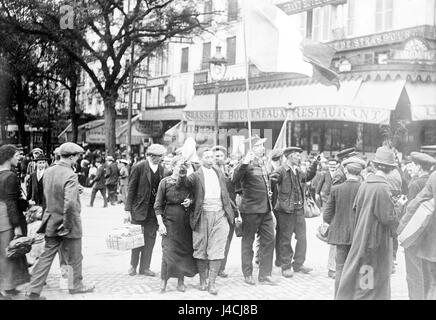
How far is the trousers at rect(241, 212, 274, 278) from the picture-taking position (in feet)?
21.8

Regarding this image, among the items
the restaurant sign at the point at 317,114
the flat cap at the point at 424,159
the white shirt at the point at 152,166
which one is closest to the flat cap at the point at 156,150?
the white shirt at the point at 152,166

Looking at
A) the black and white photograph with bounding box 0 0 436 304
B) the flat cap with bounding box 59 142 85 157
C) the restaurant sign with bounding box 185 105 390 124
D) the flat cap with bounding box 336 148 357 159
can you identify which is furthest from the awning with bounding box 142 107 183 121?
the flat cap with bounding box 59 142 85 157

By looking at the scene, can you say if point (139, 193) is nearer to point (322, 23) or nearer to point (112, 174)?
point (112, 174)

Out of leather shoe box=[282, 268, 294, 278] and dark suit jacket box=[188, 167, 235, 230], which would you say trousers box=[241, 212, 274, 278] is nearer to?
leather shoe box=[282, 268, 294, 278]

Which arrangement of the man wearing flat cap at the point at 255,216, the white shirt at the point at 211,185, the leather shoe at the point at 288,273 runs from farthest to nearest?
the leather shoe at the point at 288,273 → the man wearing flat cap at the point at 255,216 → the white shirt at the point at 211,185

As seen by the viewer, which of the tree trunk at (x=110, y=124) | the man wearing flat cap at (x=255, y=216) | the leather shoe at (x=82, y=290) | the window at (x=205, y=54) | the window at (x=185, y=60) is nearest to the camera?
the leather shoe at (x=82, y=290)

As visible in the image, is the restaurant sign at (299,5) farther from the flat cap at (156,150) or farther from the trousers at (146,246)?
the trousers at (146,246)

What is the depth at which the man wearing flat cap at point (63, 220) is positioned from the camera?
565 centimetres

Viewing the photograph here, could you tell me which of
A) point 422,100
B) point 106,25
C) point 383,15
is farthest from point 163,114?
point 422,100

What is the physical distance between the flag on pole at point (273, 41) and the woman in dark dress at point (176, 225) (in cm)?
341

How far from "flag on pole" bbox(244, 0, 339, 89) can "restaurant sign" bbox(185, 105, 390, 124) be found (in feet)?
10.7

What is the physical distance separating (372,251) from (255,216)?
2114 millimetres

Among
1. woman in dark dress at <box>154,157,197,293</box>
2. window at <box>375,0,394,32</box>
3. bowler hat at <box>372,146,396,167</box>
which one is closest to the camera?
bowler hat at <box>372,146,396,167</box>

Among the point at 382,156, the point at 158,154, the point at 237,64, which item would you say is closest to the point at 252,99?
the point at 237,64
